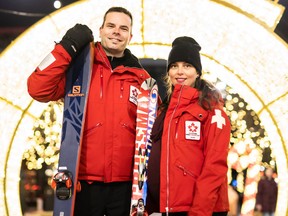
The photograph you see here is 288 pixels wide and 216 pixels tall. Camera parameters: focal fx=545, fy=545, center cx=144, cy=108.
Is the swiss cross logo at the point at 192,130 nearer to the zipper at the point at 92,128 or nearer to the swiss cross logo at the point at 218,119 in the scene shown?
the swiss cross logo at the point at 218,119

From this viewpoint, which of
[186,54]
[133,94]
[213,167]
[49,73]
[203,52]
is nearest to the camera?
[213,167]

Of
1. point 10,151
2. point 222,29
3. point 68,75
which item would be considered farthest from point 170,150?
point 10,151

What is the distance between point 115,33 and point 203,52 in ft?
5.68

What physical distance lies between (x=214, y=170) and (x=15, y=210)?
9.25ft

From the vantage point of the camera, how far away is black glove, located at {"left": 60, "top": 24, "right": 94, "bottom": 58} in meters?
4.18

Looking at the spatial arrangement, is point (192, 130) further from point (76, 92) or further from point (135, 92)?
point (76, 92)

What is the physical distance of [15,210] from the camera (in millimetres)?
5805

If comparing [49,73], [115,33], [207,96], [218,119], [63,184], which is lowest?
[63,184]

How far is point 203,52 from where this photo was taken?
5805 millimetres

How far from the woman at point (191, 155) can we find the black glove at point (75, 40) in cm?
81

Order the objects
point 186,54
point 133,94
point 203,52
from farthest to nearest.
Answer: point 203,52, point 133,94, point 186,54

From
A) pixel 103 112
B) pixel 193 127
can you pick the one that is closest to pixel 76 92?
pixel 103 112

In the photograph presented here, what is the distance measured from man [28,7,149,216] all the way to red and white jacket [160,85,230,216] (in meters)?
0.46

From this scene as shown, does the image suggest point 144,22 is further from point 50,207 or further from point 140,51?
point 50,207
